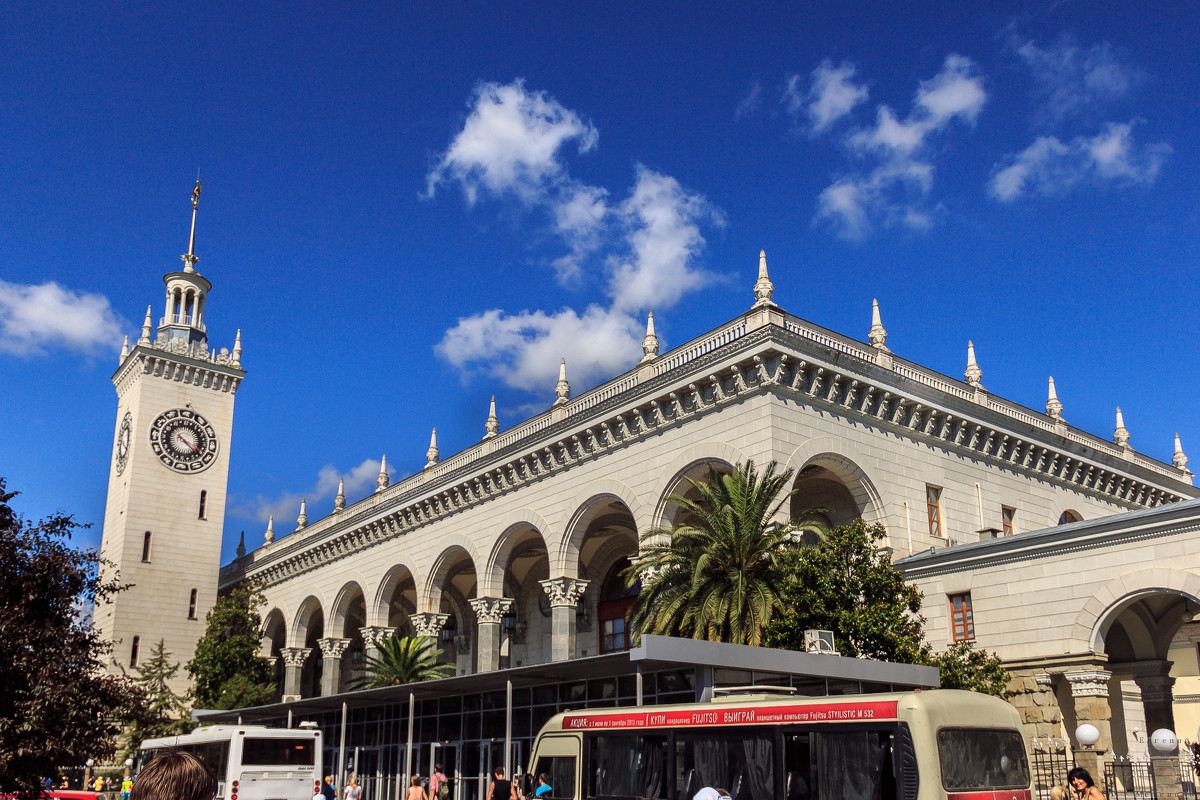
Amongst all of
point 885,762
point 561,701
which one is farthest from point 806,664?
point 561,701

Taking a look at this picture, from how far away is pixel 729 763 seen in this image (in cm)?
1466

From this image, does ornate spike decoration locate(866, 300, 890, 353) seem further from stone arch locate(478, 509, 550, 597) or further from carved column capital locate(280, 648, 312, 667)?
carved column capital locate(280, 648, 312, 667)

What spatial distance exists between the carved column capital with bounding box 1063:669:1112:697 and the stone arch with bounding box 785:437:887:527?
6.77 meters

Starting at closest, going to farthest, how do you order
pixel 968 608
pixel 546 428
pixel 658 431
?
pixel 968 608, pixel 658 431, pixel 546 428

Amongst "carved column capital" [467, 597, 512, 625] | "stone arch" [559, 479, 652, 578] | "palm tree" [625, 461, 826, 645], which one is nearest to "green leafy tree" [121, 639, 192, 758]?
"carved column capital" [467, 597, 512, 625]

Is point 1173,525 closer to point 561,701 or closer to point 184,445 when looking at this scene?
point 561,701

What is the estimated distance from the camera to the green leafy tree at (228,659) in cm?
4753

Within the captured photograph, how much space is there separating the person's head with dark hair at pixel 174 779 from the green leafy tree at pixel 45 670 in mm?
12326

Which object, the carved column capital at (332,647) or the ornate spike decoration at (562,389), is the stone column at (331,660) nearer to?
the carved column capital at (332,647)

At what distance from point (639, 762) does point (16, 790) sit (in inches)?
364

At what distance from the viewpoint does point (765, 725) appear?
1430cm

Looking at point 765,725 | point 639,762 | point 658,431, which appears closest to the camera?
point 765,725

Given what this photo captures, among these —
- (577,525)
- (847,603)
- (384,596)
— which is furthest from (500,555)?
(847,603)

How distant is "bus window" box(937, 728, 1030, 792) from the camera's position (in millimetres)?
12836
